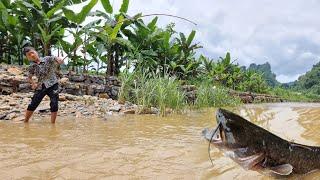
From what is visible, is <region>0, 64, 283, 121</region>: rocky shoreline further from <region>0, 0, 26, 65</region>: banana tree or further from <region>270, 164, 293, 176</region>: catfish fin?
<region>270, 164, 293, 176</region>: catfish fin

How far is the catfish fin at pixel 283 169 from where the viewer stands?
256 cm

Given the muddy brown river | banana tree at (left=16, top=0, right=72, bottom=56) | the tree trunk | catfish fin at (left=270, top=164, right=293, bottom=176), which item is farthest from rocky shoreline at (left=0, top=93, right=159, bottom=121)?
catfish fin at (left=270, top=164, right=293, bottom=176)

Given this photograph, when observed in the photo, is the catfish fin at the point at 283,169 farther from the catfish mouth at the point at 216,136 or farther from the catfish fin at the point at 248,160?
the catfish mouth at the point at 216,136

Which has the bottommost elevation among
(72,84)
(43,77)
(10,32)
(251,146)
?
(251,146)

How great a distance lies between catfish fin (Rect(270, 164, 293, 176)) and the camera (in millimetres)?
2561

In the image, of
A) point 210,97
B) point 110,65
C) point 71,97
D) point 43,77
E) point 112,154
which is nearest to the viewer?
point 112,154

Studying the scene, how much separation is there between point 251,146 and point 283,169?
0.27 meters

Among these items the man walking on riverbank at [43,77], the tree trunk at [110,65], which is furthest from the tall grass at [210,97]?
the man walking on riverbank at [43,77]

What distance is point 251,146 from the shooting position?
2576 millimetres

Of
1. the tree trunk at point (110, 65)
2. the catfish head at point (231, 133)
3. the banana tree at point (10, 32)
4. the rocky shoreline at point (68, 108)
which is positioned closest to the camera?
the catfish head at point (231, 133)

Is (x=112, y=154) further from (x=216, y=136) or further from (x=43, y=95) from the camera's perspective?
(x=43, y=95)

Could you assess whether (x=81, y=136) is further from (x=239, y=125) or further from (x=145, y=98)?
(x=145, y=98)

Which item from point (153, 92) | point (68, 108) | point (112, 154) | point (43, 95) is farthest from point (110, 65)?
point (112, 154)

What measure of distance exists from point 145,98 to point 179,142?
4639 millimetres
